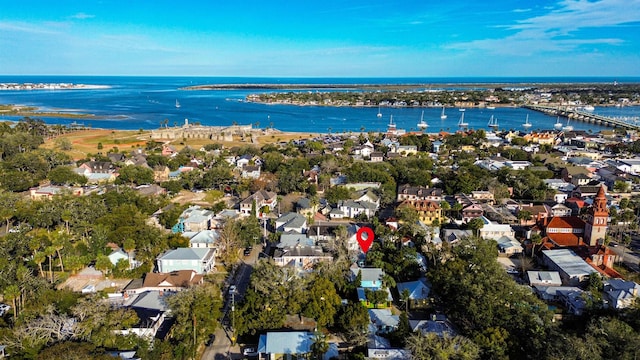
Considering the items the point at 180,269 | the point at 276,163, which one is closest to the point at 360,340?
the point at 180,269

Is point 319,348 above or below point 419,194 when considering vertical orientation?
below

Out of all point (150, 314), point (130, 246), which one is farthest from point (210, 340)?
point (130, 246)

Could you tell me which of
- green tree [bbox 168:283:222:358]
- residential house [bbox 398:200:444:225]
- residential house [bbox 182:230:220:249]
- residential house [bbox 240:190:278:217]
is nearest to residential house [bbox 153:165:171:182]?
residential house [bbox 240:190:278:217]

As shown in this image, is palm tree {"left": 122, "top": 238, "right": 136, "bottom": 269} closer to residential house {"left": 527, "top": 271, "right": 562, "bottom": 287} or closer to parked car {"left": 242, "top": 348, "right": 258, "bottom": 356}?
parked car {"left": 242, "top": 348, "right": 258, "bottom": 356}

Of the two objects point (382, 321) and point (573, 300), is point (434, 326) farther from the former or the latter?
point (573, 300)

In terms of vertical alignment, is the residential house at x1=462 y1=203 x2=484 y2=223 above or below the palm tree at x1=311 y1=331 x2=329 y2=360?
above

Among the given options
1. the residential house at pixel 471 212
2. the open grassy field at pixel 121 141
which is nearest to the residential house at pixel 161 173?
the open grassy field at pixel 121 141
